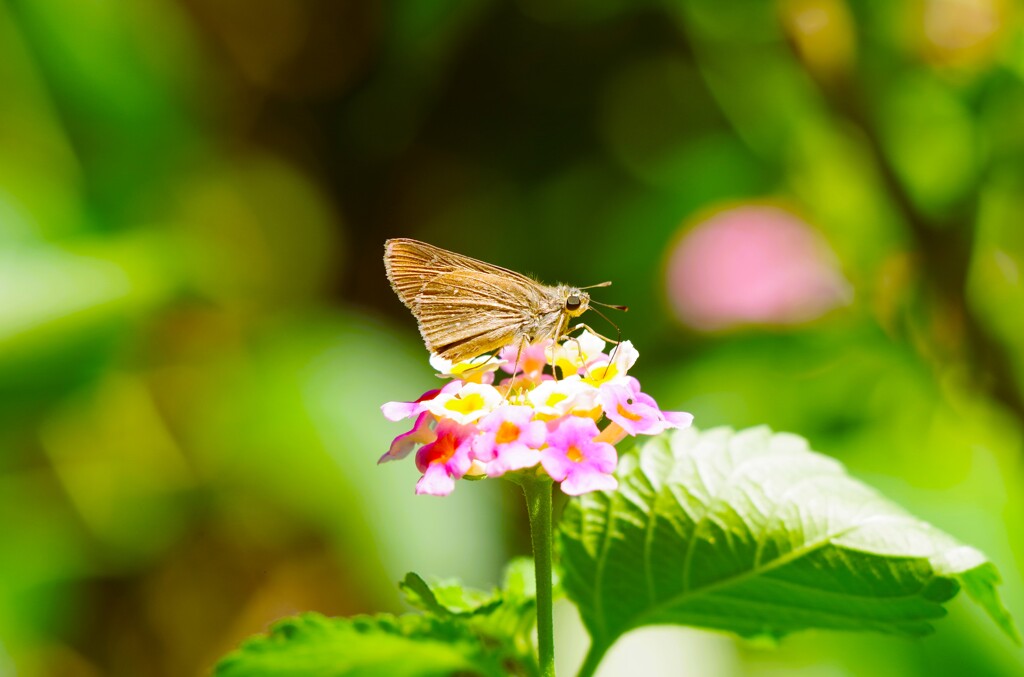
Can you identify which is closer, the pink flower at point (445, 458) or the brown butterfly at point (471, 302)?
the pink flower at point (445, 458)

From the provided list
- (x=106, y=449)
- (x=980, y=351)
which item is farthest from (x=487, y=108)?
(x=980, y=351)

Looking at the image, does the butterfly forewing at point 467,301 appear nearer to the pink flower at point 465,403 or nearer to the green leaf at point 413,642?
the pink flower at point 465,403

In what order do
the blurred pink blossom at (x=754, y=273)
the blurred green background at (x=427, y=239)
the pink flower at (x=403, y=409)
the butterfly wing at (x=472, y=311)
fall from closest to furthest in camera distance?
the pink flower at (x=403, y=409) < the butterfly wing at (x=472, y=311) < the blurred green background at (x=427, y=239) < the blurred pink blossom at (x=754, y=273)

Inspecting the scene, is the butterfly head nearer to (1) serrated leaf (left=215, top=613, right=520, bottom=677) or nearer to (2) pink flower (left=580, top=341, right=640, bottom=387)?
(2) pink flower (left=580, top=341, right=640, bottom=387)

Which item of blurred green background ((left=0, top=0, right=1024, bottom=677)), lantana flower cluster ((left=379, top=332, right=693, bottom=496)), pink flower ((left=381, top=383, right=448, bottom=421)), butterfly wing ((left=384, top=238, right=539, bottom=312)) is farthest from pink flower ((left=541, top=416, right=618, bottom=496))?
blurred green background ((left=0, top=0, right=1024, bottom=677))

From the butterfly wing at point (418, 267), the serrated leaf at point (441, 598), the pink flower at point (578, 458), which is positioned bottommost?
the serrated leaf at point (441, 598)

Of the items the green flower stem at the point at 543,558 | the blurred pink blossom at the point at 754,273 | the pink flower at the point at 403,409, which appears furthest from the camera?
the blurred pink blossom at the point at 754,273

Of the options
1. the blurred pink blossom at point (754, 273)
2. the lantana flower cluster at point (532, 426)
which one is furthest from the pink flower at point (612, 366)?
the blurred pink blossom at point (754, 273)
